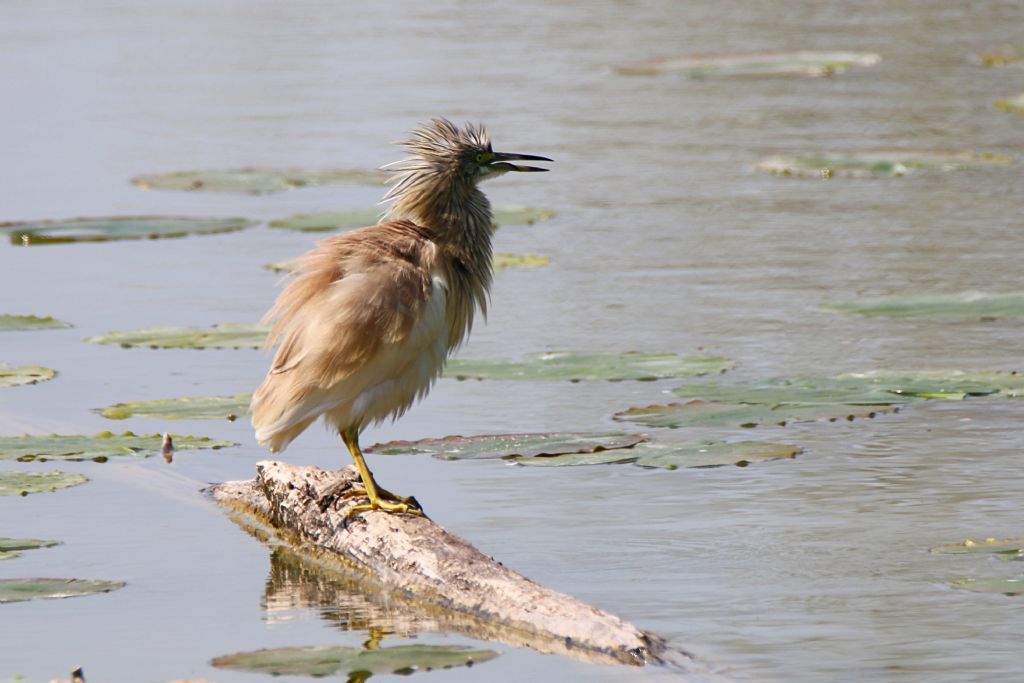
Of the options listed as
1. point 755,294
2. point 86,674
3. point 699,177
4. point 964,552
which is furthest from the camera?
point 699,177

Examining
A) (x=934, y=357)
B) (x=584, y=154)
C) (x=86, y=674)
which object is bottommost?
(x=86, y=674)

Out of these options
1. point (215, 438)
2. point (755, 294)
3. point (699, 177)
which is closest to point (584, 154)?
point (699, 177)

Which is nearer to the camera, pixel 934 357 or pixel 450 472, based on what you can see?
pixel 450 472

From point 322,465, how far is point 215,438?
22.0 inches

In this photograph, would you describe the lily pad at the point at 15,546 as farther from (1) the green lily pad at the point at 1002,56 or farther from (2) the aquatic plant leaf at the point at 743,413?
(1) the green lily pad at the point at 1002,56

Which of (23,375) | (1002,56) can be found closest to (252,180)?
(23,375)

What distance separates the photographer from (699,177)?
13555mm

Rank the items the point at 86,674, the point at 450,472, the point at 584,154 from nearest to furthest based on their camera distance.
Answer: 1. the point at 86,674
2. the point at 450,472
3. the point at 584,154

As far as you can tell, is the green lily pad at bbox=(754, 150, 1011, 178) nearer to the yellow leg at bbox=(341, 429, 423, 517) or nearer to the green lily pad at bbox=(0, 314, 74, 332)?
the green lily pad at bbox=(0, 314, 74, 332)

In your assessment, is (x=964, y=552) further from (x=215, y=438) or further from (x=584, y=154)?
(x=584, y=154)

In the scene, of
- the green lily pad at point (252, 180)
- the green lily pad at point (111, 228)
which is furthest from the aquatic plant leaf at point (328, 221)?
the green lily pad at point (252, 180)

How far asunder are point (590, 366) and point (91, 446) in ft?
6.91

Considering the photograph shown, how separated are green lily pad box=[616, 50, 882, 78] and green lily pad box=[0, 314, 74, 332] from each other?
997 centimetres

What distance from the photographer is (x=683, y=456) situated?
681cm
